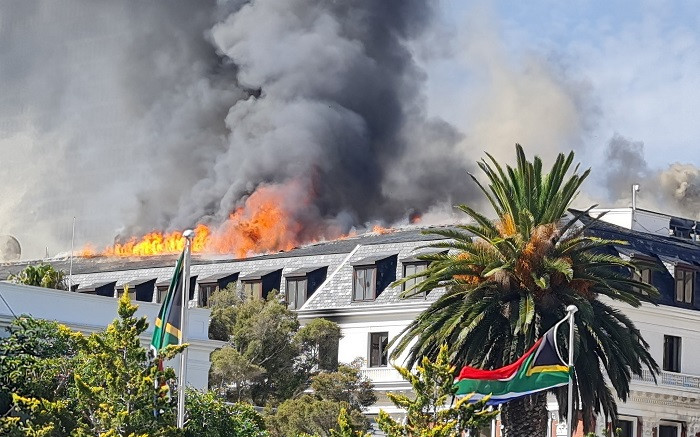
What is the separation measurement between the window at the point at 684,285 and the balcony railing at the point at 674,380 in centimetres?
381

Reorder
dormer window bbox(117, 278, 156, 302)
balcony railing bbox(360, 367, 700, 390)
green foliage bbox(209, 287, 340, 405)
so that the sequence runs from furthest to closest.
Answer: dormer window bbox(117, 278, 156, 302)
balcony railing bbox(360, 367, 700, 390)
green foliage bbox(209, 287, 340, 405)

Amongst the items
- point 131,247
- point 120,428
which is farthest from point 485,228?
point 131,247

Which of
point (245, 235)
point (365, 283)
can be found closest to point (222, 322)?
point (365, 283)

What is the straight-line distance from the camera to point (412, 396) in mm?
92312

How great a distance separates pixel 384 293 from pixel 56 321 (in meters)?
31.2

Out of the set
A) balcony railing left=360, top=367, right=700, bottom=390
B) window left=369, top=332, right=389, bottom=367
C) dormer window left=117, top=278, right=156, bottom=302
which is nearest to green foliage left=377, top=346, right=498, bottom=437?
balcony railing left=360, top=367, right=700, bottom=390

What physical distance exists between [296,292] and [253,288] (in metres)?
2.29

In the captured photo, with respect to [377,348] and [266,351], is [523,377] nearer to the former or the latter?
[266,351]

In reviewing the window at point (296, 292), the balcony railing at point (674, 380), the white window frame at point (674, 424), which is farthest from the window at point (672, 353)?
the window at point (296, 292)

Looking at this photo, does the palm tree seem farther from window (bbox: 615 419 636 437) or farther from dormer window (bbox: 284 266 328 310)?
dormer window (bbox: 284 266 328 310)

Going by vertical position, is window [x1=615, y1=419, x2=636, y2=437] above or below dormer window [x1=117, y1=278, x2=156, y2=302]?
below

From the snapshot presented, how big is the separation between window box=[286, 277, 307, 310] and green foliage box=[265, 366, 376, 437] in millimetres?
9912

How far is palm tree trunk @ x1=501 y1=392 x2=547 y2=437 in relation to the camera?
68250mm

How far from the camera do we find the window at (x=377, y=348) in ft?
310
